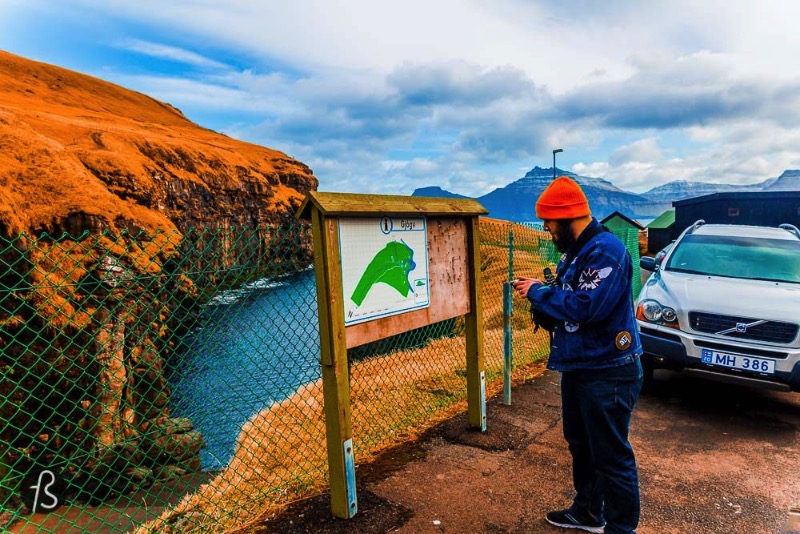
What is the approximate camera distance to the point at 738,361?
481 cm

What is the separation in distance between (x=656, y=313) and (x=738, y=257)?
75.9 inches

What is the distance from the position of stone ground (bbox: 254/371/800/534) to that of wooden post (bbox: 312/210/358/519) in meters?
0.25

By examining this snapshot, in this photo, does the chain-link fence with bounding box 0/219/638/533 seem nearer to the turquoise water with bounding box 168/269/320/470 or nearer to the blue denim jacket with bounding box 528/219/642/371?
the turquoise water with bounding box 168/269/320/470

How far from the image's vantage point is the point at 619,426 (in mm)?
2590

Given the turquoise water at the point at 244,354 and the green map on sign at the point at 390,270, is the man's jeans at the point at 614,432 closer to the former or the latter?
the green map on sign at the point at 390,270

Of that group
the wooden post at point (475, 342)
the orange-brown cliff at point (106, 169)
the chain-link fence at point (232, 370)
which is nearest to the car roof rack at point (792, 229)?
the chain-link fence at point (232, 370)

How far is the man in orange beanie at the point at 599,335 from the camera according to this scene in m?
2.51

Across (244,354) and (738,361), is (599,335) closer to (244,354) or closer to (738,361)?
(738,361)

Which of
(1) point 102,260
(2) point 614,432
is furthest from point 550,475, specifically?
(1) point 102,260

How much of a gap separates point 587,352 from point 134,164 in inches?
2437

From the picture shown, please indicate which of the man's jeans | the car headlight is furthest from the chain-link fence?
the man's jeans

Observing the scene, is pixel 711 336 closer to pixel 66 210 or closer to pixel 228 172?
pixel 66 210

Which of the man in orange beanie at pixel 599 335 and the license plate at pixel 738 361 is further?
the license plate at pixel 738 361

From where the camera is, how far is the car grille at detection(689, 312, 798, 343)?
4.73m
